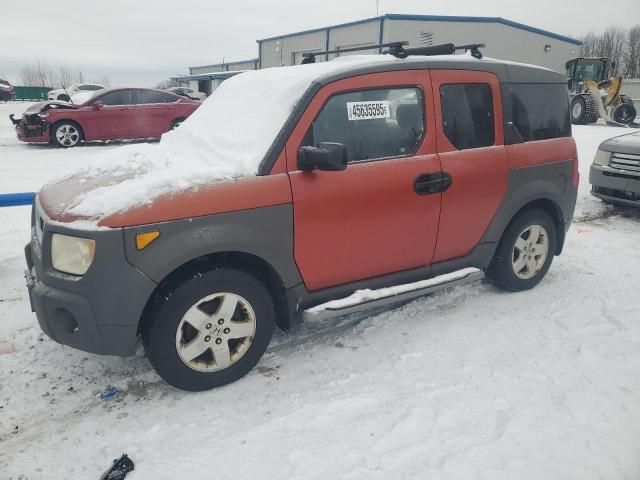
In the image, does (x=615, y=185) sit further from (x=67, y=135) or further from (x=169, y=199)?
(x=67, y=135)

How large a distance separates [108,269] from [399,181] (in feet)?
6.14

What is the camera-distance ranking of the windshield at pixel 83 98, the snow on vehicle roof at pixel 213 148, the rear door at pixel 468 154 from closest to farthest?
the snow on vehicle roof at pixel 213 148 → the rear door at pixel 468 154 → the windshield at pixel 83 98

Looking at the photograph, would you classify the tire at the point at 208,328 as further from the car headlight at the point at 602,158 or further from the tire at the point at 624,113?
the tire at the point at 624,113

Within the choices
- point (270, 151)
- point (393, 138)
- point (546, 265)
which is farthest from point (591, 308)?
point (270, 151)

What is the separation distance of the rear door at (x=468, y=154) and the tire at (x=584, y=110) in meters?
17.8

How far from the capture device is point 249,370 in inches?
118

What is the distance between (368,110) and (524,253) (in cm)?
206

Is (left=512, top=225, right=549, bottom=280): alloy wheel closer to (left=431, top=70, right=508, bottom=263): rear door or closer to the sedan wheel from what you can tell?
(left=431, top=70, right=508, bottom=263): rear door

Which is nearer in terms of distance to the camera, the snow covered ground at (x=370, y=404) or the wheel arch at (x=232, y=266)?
the snow covered ground at (x=370, y=404)

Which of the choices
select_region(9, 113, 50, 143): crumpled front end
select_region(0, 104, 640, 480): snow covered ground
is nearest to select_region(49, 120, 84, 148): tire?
select_region(9, 113, 50, 143): crumpled front end

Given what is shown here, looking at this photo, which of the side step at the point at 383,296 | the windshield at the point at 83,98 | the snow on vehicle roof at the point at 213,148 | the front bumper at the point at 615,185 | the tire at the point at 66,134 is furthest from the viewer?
the windshield at the point at 83,98

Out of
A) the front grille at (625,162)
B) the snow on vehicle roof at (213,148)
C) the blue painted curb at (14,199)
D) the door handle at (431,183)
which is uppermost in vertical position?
the snow on vehicle roof at (213,148)

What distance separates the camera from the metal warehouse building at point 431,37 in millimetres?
23734

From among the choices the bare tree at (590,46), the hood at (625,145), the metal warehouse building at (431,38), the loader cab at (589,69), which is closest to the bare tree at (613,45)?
the bare tree at (590,46)
